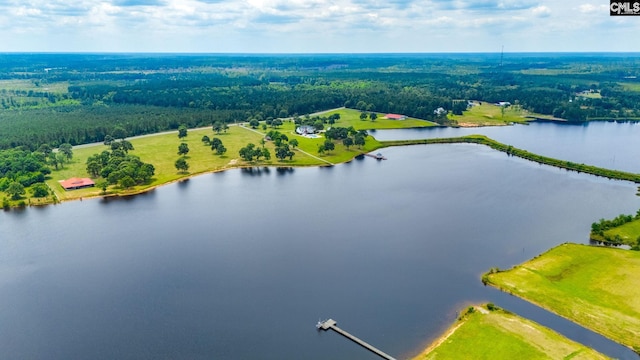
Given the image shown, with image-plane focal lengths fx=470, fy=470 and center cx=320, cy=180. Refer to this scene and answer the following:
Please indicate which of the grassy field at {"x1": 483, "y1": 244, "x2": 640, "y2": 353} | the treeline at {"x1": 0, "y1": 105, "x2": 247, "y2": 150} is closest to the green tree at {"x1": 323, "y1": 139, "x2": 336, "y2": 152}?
the treeline at {"x1": 0, "y1": 105, "x2": 247, "y2": 150}

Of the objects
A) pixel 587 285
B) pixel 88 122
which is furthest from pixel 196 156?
pixel 587 285

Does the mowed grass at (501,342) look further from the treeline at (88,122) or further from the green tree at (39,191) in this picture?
the treeline at (88,122)

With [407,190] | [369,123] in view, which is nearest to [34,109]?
[369,123]

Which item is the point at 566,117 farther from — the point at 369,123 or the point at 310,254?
the point at 310,254

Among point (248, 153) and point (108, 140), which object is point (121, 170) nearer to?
point (248, 153)

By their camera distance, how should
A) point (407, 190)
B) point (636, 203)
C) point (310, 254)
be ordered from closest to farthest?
1. point (310, 254)
2. point (636, 203)
3. point (407, 190)

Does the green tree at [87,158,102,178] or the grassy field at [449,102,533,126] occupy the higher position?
the grassy field at [449,102,533,126]

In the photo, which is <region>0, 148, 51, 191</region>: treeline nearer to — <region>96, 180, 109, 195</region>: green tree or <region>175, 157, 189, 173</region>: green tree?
<region>96, 180, 109, 195</region>: green tree
